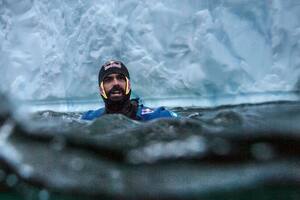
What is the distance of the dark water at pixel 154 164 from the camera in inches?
57.3

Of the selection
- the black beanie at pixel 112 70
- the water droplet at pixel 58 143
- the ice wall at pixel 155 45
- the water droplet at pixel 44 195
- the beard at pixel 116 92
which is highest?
the ice wall at pixel 155 45

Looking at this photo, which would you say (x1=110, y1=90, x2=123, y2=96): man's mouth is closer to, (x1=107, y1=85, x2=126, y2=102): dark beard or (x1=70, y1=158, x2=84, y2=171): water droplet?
(x1=107, y1=85, x2=126, y2=102): dark beard

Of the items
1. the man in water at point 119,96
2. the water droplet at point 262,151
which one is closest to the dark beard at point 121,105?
the man in water at point 119,96

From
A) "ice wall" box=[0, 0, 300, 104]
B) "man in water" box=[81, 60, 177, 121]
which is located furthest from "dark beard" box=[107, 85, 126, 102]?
"ice wall" box=[0, 0, 300, 104]

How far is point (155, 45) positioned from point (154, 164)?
4.04 meters

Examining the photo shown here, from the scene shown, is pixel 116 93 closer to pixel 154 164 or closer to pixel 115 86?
pixel 115 86

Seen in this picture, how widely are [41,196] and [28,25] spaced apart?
4.83m

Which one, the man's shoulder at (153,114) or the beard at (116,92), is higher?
the beard at (116,92)

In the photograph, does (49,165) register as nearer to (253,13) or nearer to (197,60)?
(197,60)

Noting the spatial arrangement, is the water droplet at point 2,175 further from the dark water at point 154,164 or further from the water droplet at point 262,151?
the water droplet at point 262,151

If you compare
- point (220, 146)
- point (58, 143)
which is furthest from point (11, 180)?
point (220, 146)

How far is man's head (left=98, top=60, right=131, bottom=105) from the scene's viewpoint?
10.0ft

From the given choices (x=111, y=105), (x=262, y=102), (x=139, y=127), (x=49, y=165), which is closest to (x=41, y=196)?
(x=49, y=165)

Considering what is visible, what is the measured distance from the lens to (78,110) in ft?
19.2
